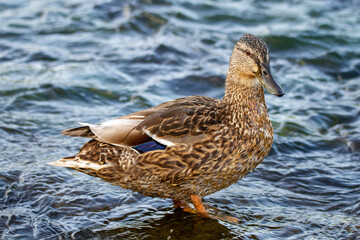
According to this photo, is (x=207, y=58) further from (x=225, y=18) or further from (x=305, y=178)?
(x=305, y=178)

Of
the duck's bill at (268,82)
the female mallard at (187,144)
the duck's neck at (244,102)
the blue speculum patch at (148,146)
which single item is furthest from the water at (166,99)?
the duck's bill at (268,82)

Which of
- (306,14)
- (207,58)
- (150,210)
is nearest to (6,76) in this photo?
(207,58)

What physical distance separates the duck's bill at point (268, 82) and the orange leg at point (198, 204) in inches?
49.3

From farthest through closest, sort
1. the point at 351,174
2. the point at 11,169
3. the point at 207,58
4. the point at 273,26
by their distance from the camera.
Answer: the point at 273,26 → the point at 207,58 → the point at 351,174 → the point at 11,169

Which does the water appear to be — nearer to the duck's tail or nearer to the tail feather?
the duck's tail

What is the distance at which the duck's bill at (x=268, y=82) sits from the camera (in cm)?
491

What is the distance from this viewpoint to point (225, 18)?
1177 centimetres

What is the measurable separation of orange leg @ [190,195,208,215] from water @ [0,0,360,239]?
0.09m

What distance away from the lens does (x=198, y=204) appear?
5223 mm

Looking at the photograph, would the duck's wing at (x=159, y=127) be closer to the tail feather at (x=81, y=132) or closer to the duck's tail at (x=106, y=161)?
the tail feather at (x=81, y=132)

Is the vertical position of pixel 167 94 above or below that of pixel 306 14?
below

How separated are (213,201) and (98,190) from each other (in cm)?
123

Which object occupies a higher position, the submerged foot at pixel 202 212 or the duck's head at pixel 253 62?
the duck's head at pixel 253 62

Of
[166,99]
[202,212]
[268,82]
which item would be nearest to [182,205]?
[202,212]
